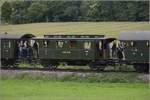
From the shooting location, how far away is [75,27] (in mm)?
70938

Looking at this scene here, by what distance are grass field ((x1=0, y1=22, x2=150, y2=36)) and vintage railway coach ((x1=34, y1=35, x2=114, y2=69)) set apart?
25682 mm

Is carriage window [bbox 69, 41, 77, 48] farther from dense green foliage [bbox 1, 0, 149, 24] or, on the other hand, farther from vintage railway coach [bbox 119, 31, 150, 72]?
dense green foliage [bbox 1, 0, 149, 24]

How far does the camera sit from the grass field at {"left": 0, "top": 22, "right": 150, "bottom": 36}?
215 feet

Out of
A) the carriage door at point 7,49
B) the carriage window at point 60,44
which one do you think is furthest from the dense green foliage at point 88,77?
the carriage door at point 7,49

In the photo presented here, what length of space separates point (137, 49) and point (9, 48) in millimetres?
10165

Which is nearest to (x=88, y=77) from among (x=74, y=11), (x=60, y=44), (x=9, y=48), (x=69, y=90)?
(x=69, y=90)

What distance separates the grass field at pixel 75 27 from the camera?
215 feet

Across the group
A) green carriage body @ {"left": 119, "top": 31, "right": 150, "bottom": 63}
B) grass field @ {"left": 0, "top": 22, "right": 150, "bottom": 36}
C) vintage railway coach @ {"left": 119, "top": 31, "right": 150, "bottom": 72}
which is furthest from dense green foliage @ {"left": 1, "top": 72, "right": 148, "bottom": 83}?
grass field @ {"left": 0, "top": 22, "right": 150, "bottom": 36}

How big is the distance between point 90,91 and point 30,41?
14.8m

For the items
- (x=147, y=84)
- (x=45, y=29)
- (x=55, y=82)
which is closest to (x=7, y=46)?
(x=55, y=82)

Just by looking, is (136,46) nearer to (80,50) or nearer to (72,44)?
(80,50)

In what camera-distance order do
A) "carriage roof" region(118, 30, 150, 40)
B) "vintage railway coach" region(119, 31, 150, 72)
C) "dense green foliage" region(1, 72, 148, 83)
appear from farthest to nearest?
"carriage roof" region(118, 30, 150, 40)
"vintage railway coach" region(119, 31, 150, 72)
"dense green foliage" region(1, 72, 148, 83)

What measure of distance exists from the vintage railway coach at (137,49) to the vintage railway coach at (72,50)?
1640mm

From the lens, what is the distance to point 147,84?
30.9 meters
